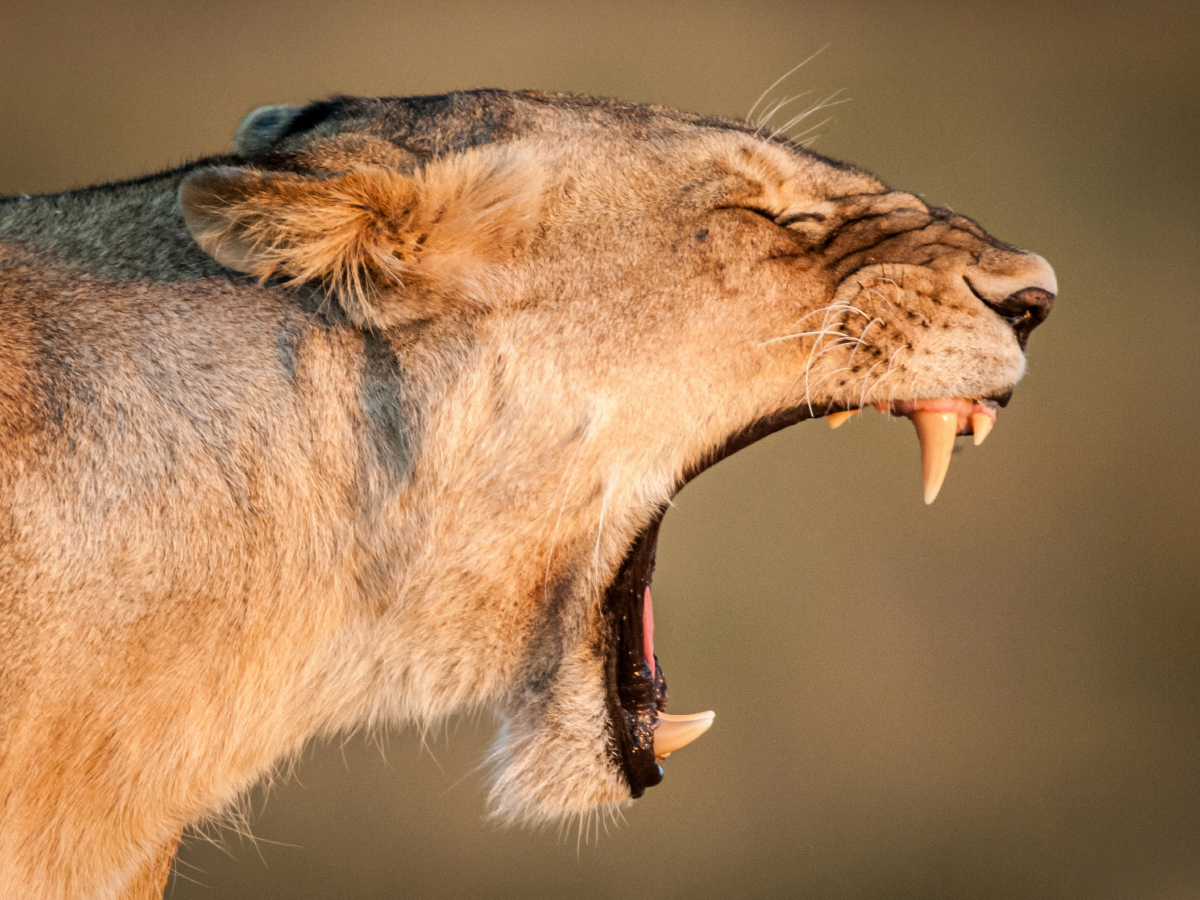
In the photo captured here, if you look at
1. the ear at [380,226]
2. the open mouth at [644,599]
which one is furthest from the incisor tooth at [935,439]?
the ear at [380,226]

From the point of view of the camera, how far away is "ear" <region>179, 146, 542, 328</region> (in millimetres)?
781

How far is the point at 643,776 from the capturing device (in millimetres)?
995

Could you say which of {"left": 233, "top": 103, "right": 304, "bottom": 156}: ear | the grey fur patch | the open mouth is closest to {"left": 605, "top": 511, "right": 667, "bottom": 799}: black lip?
the open mouth

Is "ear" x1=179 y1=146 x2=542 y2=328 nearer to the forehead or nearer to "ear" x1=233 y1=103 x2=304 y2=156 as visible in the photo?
the forehead

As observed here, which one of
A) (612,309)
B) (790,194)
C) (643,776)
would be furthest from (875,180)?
(643,776)

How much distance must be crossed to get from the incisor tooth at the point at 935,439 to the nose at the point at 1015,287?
9 centimetres

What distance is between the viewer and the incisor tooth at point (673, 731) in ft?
3.33

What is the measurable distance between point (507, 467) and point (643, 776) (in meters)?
0.31

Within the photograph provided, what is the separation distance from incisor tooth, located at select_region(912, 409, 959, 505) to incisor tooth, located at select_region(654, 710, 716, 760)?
0.90 ft

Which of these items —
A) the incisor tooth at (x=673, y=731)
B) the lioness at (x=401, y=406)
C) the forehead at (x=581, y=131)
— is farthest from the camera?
the incisor tooth at (x=673, y=731)

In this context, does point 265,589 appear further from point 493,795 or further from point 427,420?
point 493,795

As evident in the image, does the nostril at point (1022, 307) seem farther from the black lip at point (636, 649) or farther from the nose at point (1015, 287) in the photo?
the black lip at point (636, 649)

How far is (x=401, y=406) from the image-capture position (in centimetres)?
83

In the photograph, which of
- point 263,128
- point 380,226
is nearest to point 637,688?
point 380,226
